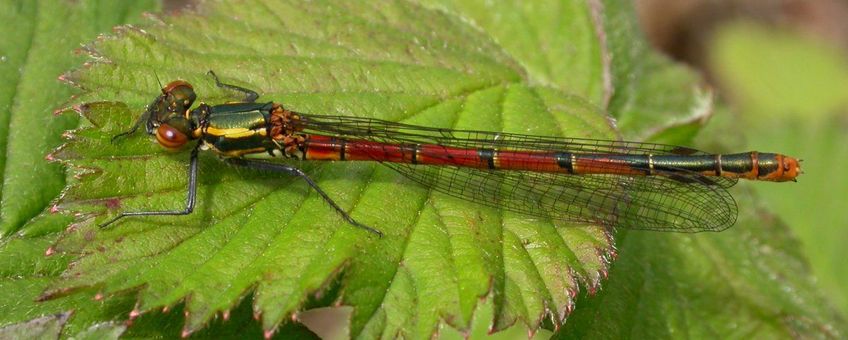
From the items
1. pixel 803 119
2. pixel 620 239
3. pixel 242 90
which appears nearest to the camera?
pixel 242 90

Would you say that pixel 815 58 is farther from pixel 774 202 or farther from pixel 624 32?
pixel 624 32

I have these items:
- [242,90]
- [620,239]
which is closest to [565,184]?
[620,239]

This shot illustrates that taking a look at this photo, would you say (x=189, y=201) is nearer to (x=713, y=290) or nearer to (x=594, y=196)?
(x=594, y=196)

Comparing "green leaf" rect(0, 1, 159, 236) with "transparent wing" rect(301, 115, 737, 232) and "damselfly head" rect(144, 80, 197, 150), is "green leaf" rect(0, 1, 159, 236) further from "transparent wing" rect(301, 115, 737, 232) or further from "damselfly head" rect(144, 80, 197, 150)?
"transparent wing" rect(301, 115, 737, 232)

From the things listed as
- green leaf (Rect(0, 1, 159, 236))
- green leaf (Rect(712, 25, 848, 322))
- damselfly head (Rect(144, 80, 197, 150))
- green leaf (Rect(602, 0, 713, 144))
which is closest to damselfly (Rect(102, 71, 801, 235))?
damselfly head (Rect(144, 80, 197, 150))

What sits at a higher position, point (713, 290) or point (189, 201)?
point (713, 290)

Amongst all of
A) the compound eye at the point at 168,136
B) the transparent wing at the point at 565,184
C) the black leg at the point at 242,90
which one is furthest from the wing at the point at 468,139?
the compound eye at the point at 168,136

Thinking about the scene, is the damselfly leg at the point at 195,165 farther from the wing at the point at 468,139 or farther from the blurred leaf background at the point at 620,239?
the blurred leaf background at the point at 620,239
